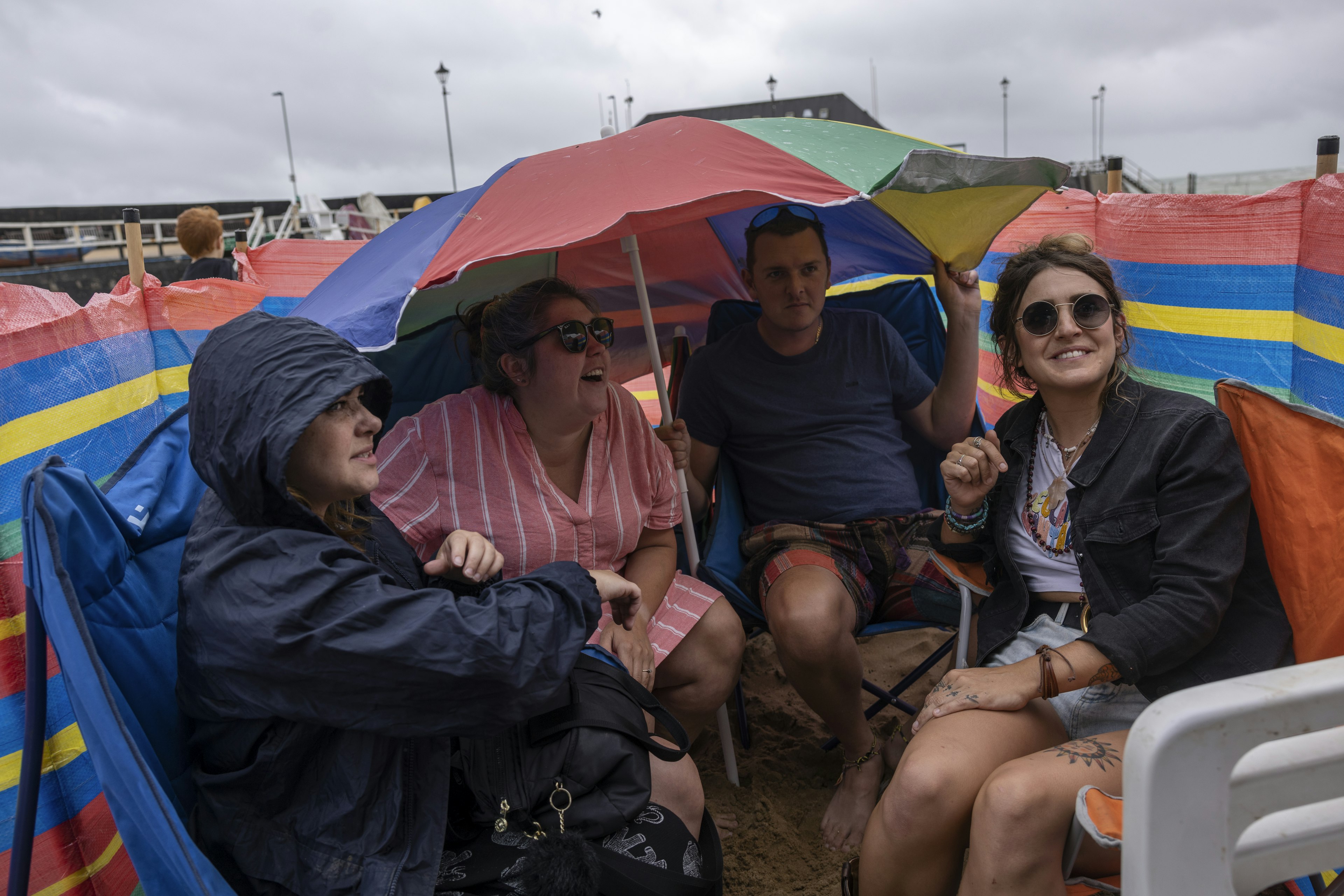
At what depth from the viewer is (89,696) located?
1.28 metres

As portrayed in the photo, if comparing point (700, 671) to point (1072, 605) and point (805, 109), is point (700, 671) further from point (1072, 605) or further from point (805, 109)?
point (805, 109)

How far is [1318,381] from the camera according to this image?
8.57 feet

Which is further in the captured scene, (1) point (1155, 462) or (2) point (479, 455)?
(2) point (479, 455)

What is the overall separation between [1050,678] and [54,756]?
218 cm

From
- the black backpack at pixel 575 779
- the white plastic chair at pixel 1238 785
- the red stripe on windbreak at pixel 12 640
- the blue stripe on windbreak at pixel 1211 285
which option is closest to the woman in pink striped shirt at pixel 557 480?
the black backpack at pixel 575 779

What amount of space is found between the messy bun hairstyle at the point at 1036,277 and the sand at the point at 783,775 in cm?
134

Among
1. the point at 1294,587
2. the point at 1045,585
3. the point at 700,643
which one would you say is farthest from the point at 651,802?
the point at 1294,587

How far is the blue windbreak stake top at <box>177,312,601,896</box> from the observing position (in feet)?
4.42

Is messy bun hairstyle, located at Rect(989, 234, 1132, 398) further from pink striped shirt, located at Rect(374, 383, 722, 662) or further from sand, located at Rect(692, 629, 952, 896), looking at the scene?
sand, located at Rect(692, 629, 952, 896)

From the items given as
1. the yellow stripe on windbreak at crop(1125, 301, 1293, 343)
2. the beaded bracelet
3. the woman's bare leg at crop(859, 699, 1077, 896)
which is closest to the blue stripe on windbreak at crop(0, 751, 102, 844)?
the woman's bare leg at crop(859, 699, 1077, 896)

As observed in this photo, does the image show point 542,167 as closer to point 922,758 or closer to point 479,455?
point 479,455

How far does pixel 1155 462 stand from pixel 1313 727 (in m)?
0.93

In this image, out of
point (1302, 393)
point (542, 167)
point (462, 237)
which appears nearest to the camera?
point (462, 237)

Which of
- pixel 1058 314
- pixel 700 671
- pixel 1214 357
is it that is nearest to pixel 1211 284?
pixel 1214 357
